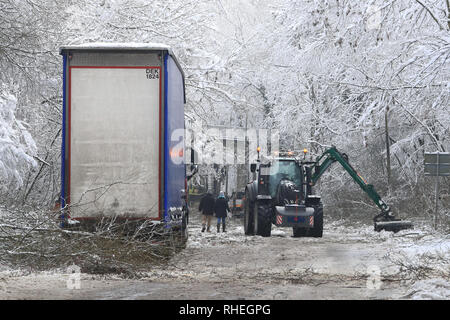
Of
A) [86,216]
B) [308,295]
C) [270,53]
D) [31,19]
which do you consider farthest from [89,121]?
[270,53]

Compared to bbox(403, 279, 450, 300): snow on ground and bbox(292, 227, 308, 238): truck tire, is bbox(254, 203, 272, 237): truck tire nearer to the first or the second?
bbox(292, 227, 308, 238): truck tire

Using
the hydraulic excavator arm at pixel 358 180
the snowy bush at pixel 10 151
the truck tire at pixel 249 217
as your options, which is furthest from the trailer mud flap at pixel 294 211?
the snowy bush at pixel 10 151

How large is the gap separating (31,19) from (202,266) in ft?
23.6

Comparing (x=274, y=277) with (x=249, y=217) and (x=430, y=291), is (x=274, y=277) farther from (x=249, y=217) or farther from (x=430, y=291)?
(x=249, y=217)

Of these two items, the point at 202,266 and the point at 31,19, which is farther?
the point at 31,19

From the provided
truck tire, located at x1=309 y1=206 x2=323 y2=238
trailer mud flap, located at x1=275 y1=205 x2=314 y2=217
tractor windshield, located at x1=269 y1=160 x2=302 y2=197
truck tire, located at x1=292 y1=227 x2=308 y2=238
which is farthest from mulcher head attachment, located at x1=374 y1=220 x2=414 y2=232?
tractor windshield, located at x1=269 y1=160 x2=302 y2=197

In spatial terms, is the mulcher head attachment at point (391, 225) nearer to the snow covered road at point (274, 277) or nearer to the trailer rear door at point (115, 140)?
the snow covered road at point (274, 277)

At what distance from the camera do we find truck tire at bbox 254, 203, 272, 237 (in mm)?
21562

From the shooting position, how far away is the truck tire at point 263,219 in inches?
849

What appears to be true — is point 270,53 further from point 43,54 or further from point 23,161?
point 23,161

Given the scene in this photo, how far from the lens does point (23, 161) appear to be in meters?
15.0

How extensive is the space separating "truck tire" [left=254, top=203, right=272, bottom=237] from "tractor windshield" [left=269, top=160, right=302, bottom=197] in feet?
3.47

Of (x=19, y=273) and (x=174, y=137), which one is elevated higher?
(x=174, y=137)
